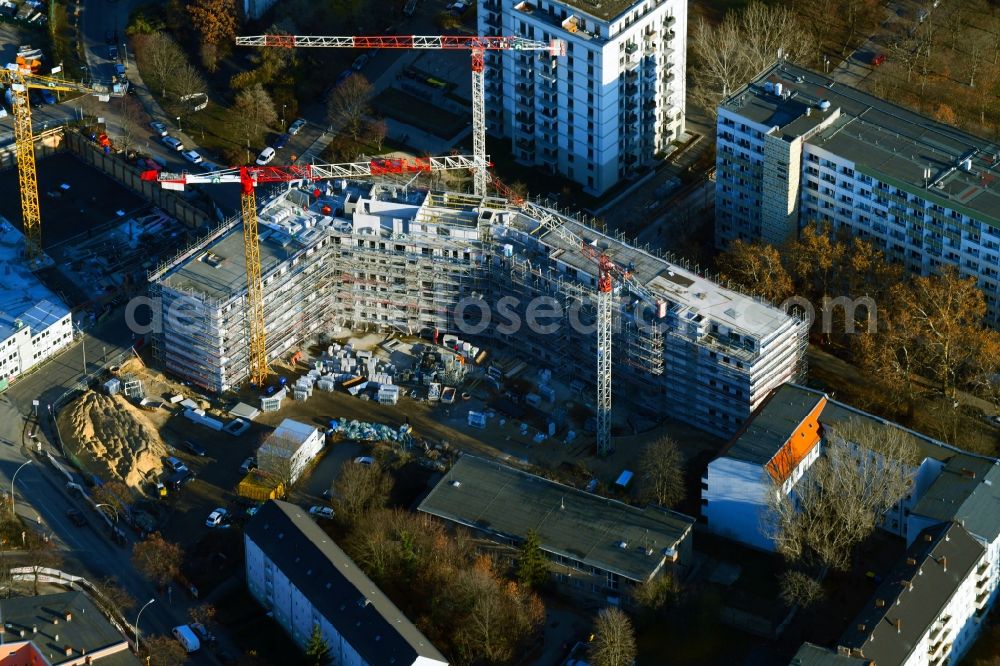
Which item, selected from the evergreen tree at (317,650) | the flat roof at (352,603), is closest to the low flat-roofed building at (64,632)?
the evergreen tree at (317,650)

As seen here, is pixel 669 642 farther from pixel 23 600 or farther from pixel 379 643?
pixel 23 600

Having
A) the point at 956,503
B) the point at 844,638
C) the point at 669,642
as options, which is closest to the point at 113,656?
the point at 669,642

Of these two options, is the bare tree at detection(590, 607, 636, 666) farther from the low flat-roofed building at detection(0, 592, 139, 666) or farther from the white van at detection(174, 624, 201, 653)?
the low flat-roofed building at detection(0, 592, 139, 666)

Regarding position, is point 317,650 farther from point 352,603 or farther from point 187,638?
point 187,638

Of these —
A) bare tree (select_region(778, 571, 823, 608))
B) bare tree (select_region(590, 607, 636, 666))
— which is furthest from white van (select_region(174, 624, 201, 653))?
bare tree (select_region(778, 571, 823, 608))

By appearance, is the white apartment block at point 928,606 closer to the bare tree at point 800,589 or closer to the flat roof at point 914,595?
the flat roof at point 914,595
